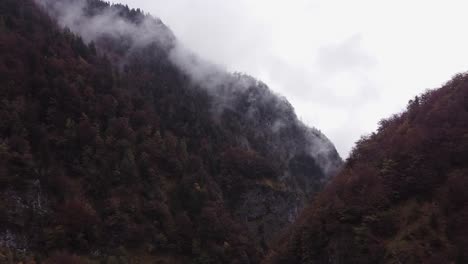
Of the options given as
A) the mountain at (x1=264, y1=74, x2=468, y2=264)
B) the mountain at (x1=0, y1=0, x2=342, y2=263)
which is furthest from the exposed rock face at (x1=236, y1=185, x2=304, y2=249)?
the mountain at (x1=264, y1=74, x2=468, y2=264)

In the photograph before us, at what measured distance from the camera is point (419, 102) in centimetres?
4356

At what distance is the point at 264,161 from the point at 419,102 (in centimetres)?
6645

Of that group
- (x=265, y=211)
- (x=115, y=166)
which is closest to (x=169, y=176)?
(x=115, y=166)

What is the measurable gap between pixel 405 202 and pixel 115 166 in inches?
1817

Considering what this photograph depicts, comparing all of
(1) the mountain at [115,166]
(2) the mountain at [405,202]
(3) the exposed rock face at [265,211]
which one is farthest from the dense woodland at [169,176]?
(3) the exposed rock face at [265,211]

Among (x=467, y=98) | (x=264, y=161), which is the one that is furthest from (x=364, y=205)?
(x=264, y=161)

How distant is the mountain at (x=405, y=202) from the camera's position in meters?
26.7

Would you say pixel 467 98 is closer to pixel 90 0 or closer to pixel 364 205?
pixel 364 205

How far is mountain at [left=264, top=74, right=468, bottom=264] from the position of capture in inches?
1053

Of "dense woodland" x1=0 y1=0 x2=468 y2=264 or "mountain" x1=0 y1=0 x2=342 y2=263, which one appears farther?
"mountain" x1=0 y1=0 x2=342 y2=263

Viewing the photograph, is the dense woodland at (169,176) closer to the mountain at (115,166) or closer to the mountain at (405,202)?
the mountain at (405,202)

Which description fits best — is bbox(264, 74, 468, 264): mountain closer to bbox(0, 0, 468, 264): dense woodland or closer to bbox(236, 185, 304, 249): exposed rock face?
bbox(0, 0, 468, 264): dense woodland

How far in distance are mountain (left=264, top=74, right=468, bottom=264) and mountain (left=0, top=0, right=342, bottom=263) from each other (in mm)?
27543

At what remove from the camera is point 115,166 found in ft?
220
